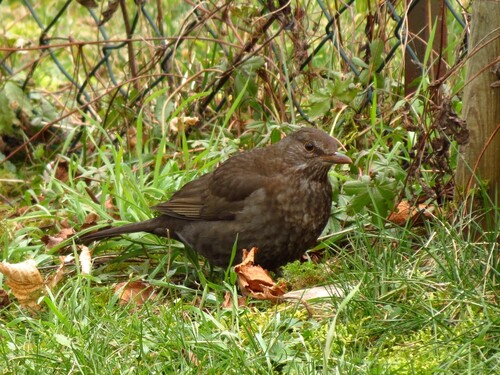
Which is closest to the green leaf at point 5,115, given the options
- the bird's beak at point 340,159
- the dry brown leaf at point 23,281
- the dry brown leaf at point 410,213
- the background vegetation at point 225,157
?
the background vegetation at point 225,157

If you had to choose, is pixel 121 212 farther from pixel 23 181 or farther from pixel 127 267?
pixel 23 181

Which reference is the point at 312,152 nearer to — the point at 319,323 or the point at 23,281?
the point at 319,323

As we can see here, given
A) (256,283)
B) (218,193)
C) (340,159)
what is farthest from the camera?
(218,193)

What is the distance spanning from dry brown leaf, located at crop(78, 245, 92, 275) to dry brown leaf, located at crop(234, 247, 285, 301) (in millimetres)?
703

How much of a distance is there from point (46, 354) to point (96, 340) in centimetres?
17

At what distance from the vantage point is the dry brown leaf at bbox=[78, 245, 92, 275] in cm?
455

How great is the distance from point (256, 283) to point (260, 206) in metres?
0.52

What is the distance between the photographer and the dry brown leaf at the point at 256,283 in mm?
4098

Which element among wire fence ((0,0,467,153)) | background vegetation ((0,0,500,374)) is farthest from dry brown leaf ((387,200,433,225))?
wire fence ((0,0,467,153))

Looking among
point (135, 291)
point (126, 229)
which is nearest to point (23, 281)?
point (135, 291)

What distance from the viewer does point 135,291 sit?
441 centimetres

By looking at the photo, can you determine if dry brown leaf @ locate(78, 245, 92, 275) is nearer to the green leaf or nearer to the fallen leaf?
the fallen leaf

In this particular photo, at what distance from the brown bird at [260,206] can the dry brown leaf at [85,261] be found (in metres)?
0.12

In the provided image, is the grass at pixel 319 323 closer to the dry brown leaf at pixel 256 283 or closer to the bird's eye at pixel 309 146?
the dry brown leaf at pixel 256 283
